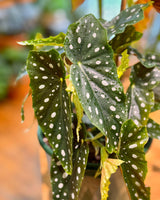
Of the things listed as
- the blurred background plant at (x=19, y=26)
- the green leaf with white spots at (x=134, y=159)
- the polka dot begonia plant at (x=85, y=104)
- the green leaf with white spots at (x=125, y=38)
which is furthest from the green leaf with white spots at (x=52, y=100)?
the blurred background plant at (x=19, y=26)

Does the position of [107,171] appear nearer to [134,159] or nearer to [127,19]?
[134,159]

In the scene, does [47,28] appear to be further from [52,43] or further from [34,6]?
[52,43]

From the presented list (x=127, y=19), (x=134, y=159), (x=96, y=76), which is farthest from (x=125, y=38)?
(x=134, y=159)

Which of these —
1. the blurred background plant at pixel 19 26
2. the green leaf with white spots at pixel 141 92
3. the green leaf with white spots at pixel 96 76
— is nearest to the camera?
the green leaf with white spots at pixel 96 76

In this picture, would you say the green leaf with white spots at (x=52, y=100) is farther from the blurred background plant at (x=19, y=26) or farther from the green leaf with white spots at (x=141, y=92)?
the blurred background plant at (x=19, y=26)

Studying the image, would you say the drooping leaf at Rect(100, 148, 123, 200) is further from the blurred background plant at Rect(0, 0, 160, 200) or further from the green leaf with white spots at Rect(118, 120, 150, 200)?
the blurred background plant at Rect(0, 0, 160, 200)

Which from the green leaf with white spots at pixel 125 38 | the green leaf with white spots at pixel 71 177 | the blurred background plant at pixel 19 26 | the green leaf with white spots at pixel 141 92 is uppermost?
the blurred background plant at pixel 19 26

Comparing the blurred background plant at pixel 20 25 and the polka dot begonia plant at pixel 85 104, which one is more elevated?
the blurred background plant at pixel 20 25
